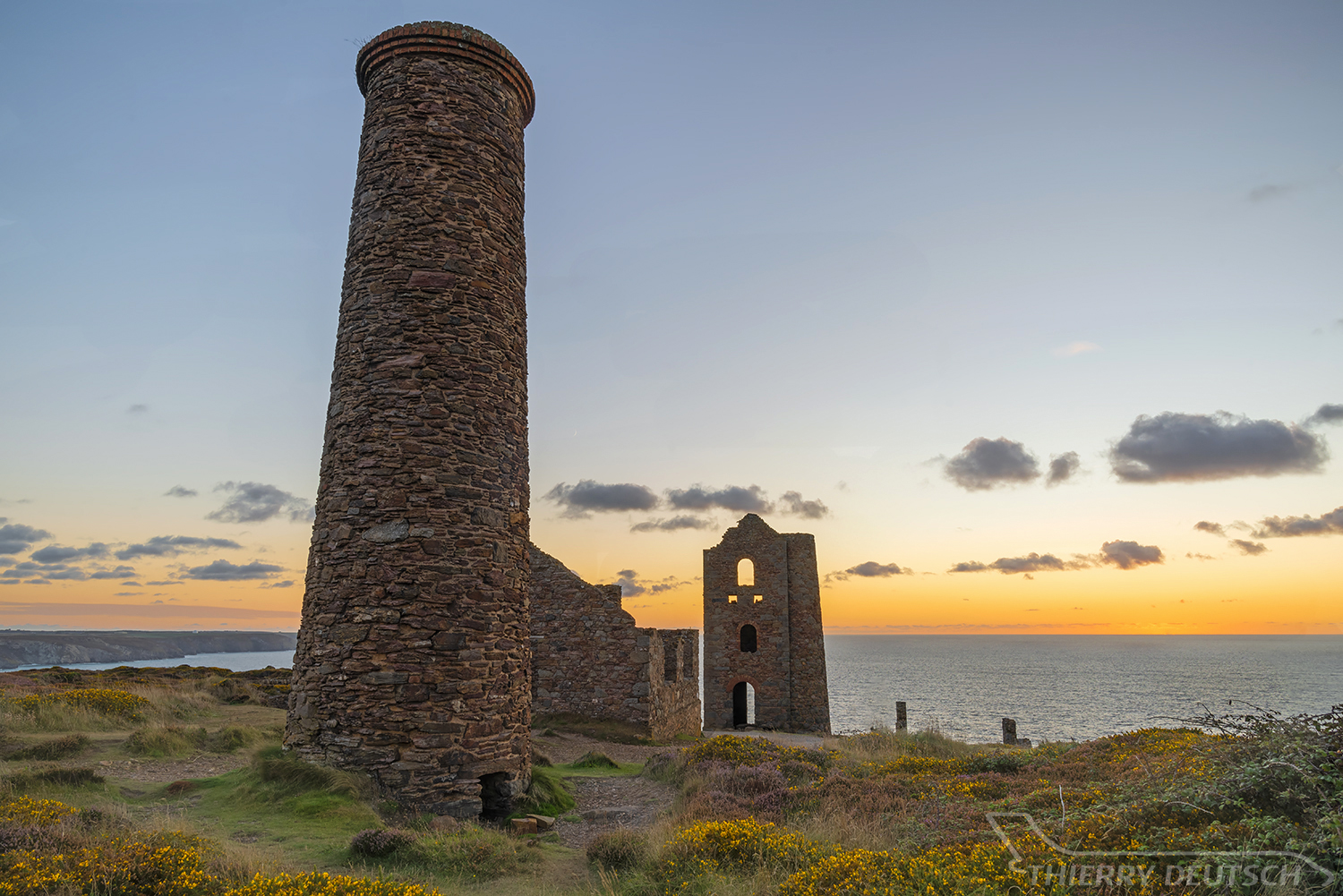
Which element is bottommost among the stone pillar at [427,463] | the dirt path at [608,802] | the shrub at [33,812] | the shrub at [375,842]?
the dirt path at [608,802]

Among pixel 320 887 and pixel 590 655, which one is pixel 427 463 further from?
pixel 590 655

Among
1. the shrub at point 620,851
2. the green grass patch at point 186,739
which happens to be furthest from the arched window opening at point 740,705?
the shrub at point 620,851

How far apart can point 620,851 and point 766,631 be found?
2217 cm

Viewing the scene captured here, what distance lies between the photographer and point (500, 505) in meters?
10.2

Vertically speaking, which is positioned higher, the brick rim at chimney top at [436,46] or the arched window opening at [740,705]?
the brick rim at chimney top at [436,46]

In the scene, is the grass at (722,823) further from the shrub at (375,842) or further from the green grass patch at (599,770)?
the green grass patch at (599,770)

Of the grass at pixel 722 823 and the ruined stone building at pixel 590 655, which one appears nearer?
the grass at pixel 722 823

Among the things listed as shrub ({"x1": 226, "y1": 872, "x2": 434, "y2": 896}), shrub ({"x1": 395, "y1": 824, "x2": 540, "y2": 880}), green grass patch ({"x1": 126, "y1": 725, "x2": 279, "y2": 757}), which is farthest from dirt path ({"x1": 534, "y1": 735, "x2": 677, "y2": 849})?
green grass patch ({"x1": 126, "y1": 725, "x2": 279, "y2": 757})

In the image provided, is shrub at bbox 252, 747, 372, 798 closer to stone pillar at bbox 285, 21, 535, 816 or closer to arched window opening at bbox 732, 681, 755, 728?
stone pillar at bbox 285, 21, 535, 816

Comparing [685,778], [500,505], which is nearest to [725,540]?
[685,778]

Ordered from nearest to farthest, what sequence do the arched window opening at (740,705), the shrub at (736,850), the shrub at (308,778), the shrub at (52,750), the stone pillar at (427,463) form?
1. the shrub at (736,850)
2. the shrub at (308,778)
3. the stone pillar at (427,463)
4. the shrub at (52,750)
5. the arched window opening at (740,705)

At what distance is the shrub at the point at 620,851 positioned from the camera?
771 centimetres

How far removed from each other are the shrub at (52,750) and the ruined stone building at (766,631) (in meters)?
21.2

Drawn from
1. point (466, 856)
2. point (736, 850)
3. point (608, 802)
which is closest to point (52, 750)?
point (466, 856)
